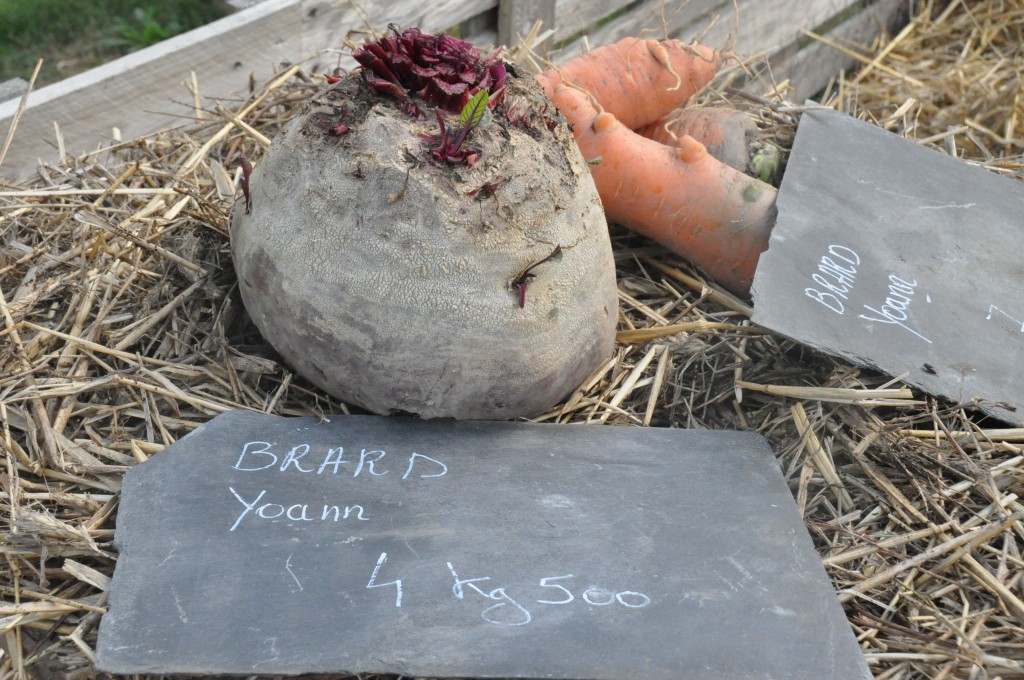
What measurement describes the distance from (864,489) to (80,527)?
151 cm

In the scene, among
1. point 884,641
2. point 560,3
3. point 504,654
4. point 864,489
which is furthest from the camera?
point 560,3

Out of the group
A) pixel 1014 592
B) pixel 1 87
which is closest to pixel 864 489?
pixel 1014 592

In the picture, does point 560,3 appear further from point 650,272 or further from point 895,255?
point 895,255

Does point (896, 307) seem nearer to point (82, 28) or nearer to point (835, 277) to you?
point (835, 277)

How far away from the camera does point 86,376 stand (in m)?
2.06

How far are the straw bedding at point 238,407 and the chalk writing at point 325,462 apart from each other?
6.8 inches

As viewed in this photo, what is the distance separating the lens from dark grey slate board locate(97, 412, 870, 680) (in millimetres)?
1516

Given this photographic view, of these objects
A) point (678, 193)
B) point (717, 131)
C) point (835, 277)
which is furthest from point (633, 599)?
point (717, 131)

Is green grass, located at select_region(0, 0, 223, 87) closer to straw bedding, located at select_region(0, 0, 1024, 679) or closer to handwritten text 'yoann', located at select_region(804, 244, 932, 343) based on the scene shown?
straw bedding, located at select_region(0, 0, 1024, 679)

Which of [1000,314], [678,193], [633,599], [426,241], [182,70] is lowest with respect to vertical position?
[633,599]

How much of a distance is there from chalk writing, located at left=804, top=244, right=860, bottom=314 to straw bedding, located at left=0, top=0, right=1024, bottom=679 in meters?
0.13

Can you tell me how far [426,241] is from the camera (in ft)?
5.95

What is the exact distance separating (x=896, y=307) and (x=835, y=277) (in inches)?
5.9

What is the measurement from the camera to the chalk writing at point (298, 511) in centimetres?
173
